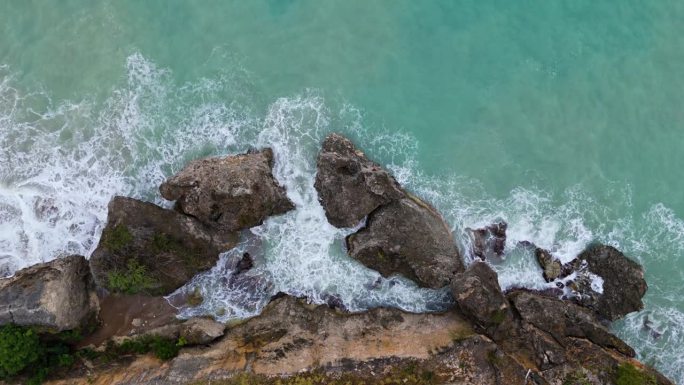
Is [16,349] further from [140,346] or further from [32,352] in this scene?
[140,346]

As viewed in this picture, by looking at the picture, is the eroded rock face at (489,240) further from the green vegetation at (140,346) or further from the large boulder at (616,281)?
the green vegetation at (140,346)

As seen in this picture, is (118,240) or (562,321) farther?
(562,321)

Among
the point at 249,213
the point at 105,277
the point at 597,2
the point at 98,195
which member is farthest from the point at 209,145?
the point at 597,2

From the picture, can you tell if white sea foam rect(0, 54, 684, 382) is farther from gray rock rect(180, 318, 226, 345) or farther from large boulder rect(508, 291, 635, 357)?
large boulder rect(508, 291, 635, 357)

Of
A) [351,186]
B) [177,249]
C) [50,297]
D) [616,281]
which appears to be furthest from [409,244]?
[50,297]

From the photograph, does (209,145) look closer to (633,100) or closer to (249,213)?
(249,213)

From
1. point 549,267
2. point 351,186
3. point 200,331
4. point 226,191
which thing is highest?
point 351,186
